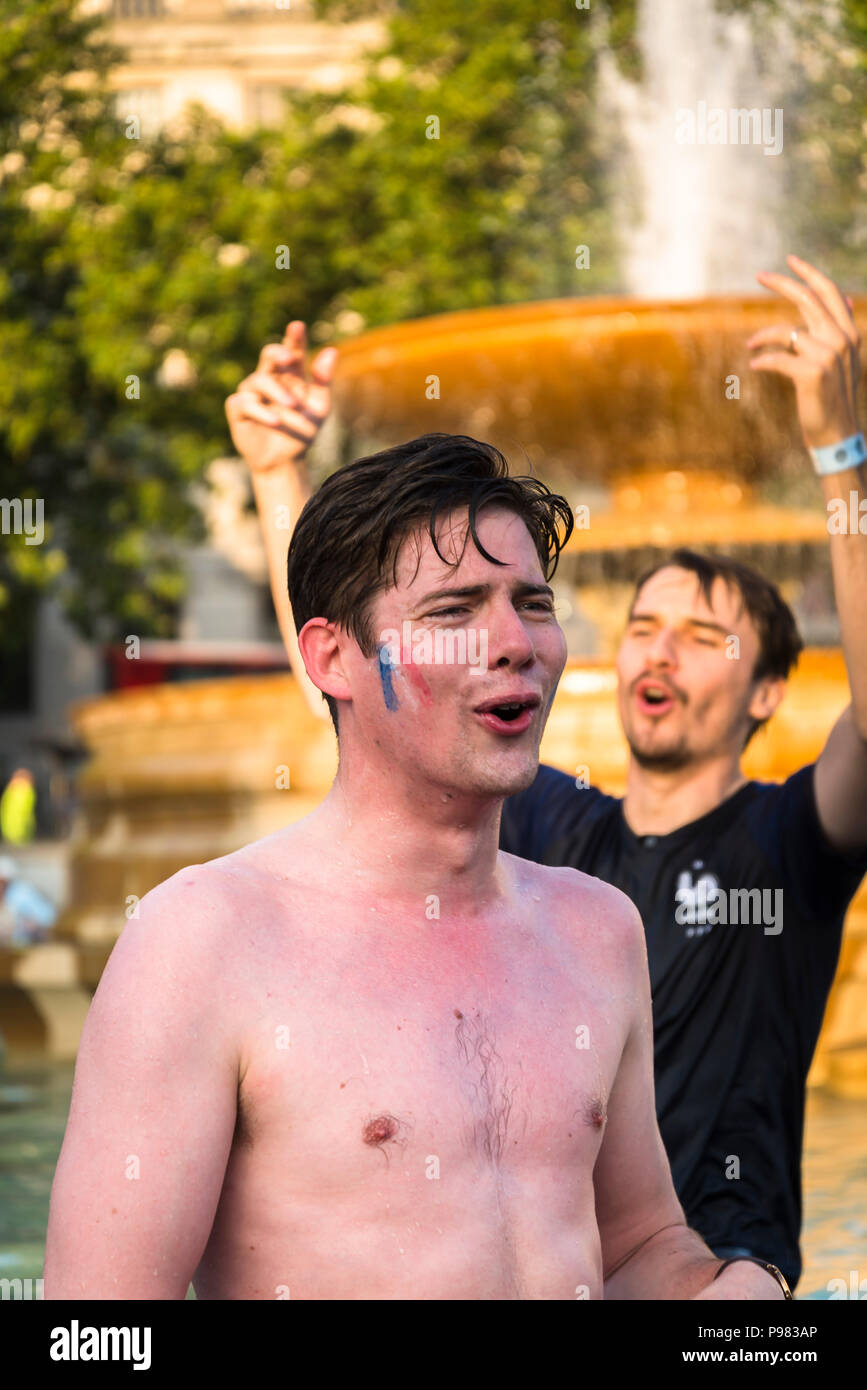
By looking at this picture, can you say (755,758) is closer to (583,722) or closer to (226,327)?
(583,722)

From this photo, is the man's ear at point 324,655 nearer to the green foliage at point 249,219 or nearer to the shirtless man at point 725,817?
the shirtless man at point 725,817

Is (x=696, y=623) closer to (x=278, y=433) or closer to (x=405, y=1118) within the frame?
(x=278, y=433)

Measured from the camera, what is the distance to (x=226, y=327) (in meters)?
20.4

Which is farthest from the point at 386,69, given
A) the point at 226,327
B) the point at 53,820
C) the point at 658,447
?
the point at 658,447

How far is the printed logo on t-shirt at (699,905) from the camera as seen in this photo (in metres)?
3.50

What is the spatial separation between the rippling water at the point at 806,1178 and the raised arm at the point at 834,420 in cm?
191

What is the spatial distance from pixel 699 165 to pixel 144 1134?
15.4 metres

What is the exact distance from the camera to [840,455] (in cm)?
338

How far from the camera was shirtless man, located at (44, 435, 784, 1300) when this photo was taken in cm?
191

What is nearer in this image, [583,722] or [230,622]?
[583,722]

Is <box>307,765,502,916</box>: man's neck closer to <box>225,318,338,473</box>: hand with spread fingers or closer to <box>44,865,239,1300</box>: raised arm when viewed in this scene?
<box>44,865,239,1300</box>: raised arm

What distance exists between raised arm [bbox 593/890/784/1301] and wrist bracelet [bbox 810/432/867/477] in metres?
1.31

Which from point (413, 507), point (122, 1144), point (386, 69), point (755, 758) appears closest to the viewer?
point (122, 1144)
